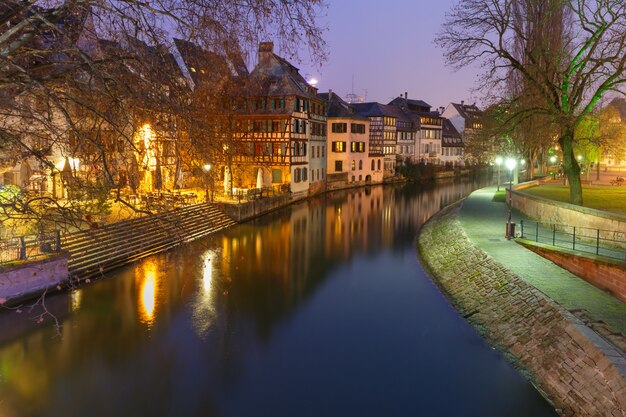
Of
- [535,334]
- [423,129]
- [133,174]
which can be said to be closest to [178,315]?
[535,334]

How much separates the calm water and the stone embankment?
18.8 inches

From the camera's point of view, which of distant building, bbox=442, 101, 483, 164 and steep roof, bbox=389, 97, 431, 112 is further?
distant building, bbox=442, 101, 483, 164

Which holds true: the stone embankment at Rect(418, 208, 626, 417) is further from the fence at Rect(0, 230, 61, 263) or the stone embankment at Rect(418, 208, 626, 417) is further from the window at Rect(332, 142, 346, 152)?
the window at Rect(332, 142, 346, 152)

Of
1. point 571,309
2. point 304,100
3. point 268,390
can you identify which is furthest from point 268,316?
point 304,100

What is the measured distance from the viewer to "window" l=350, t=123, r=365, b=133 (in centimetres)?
5957

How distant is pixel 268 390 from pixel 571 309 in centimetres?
795

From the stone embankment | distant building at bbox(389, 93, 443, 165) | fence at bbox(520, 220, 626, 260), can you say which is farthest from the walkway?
distant building at bbox(389, 93, 443, 165)

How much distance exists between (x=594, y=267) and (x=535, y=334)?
4.76 metres

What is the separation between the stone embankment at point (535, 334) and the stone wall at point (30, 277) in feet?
47.0

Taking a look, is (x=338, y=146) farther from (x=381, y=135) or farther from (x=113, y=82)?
(x=113, y=82)

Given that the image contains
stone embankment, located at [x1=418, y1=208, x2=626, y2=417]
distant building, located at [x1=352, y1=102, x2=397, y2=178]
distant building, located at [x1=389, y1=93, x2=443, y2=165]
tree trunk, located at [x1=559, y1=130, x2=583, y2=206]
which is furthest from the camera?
distant building, located at [x1=389, y1=93, x2=443, y2=165]

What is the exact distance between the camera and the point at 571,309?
13203 mm

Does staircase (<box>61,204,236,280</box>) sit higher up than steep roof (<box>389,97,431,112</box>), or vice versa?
steep roof (<box>389,97,431,112</box>)

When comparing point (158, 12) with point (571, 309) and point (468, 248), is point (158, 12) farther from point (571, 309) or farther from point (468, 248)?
point (468, 248)
